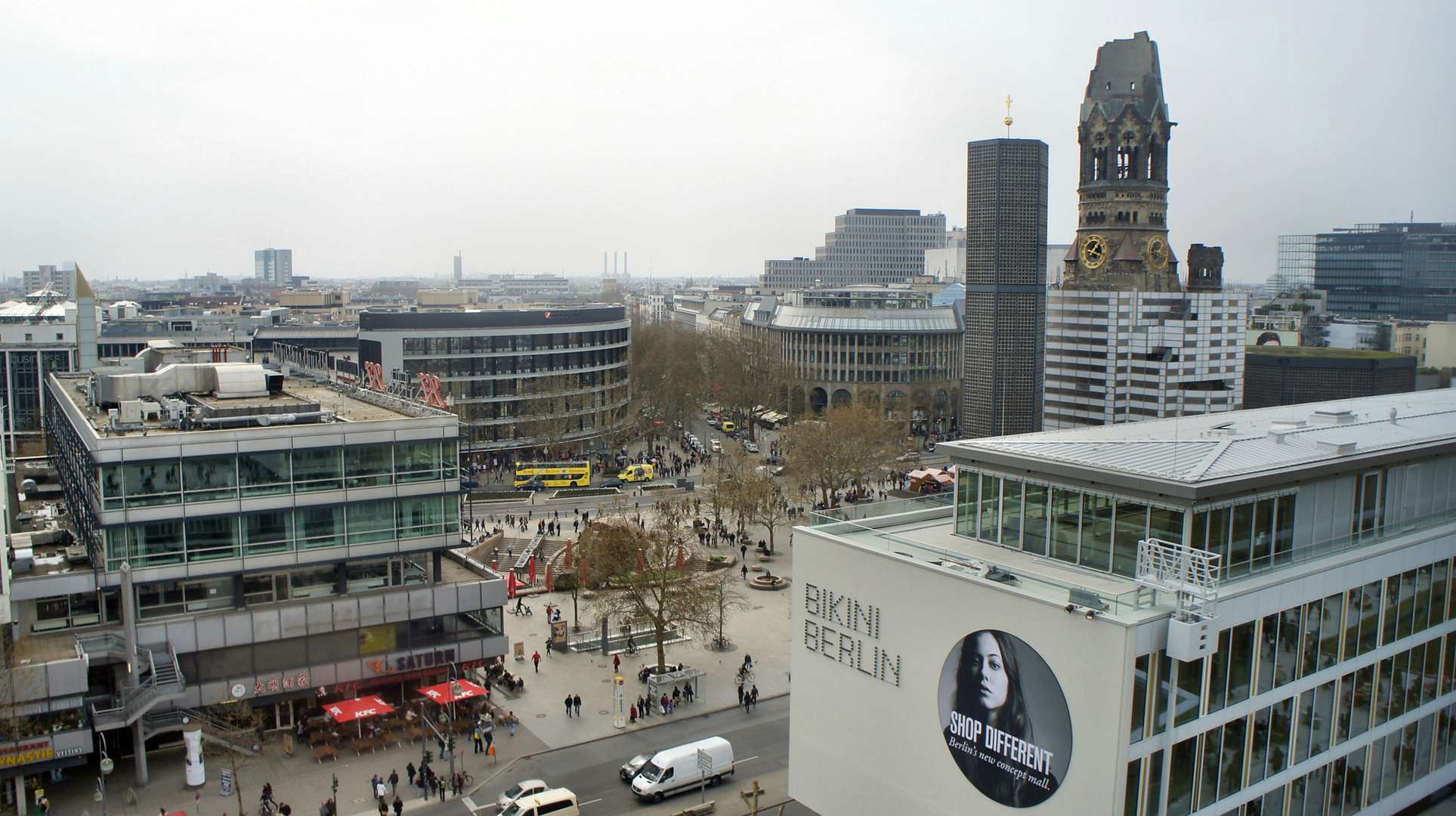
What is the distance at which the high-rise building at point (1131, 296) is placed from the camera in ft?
294

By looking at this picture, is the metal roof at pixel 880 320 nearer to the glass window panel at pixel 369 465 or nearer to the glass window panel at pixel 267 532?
the glass window panel at pixel 369 465

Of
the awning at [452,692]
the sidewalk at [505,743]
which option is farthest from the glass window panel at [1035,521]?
the awning at [452,692]

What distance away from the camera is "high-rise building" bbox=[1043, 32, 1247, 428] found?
89.8 metres

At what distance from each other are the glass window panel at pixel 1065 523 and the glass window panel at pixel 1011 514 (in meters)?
1.18

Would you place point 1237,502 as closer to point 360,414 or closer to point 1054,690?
point 1054,690

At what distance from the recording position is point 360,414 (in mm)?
49344

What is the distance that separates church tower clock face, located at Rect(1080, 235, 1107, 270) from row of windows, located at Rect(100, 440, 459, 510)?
71.7m

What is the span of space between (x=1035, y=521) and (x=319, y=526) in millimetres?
28257

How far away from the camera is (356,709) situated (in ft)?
135

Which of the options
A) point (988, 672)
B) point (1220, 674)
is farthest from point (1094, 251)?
point (988, 672)

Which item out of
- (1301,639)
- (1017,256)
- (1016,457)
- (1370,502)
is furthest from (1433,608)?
(1017,256)

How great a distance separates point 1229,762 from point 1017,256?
90357 millimetres

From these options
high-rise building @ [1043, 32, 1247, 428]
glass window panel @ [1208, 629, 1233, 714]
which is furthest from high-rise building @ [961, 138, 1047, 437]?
glass window panel @ [1208, 629, 1233, 714]

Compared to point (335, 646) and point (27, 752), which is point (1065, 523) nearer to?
point (335, 646)
